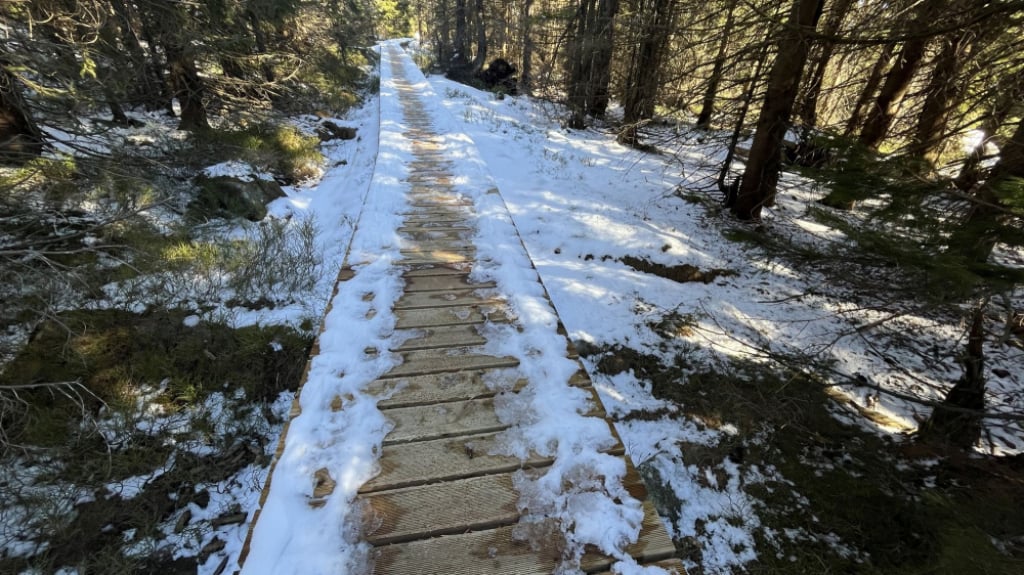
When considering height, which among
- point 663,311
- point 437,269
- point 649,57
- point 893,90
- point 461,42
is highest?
point 461,42

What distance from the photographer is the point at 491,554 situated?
1.85 meters

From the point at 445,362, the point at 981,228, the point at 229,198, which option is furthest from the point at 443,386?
the point at 229,198

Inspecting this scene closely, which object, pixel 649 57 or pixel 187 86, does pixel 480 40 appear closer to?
pixel 649 57

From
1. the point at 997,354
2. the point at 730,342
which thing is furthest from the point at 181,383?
the point at 997,354

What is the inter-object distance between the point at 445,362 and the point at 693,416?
8.85 ft

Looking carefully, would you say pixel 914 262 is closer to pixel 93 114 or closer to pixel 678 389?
pixel 678 389

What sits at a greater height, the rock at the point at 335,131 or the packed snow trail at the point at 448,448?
the rock at the point at 335,131

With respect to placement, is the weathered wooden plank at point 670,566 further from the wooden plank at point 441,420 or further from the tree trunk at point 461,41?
the tree trunk at point 461,41

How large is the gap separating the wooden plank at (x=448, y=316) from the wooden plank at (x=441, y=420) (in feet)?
2.97

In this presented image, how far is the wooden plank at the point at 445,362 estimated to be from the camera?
2.91m

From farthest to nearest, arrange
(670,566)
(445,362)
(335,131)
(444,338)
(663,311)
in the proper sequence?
(335,131)
(663,311)
(444,338)
(445,362)
(670,566)

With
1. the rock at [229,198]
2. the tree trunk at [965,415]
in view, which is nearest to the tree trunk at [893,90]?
the tree trunk at [965,415]

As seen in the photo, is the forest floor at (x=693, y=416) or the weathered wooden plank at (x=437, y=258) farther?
the weathered wooden plank at (x=437, y=258)

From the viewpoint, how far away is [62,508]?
292 centimetres
